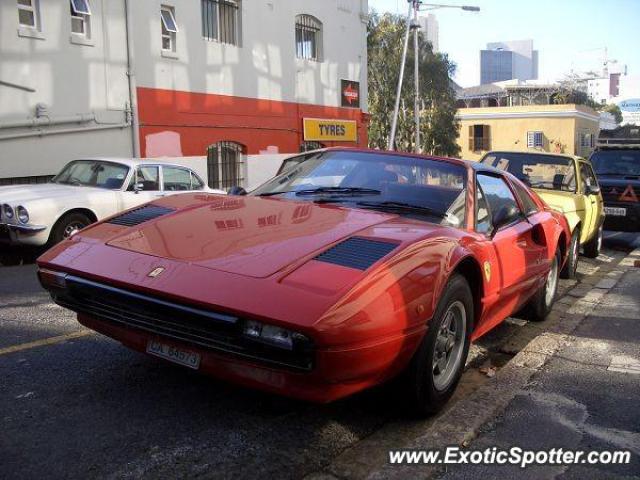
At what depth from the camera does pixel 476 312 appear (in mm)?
3965

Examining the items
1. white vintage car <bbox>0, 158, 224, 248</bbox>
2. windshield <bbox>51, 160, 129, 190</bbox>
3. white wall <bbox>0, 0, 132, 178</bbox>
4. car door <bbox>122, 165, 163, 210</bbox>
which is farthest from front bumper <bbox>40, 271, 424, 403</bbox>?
white wall <bbox>0, 0, 132, 178</bbox>

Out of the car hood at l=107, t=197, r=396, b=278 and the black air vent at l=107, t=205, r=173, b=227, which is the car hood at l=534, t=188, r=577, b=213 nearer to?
the car hood at l=107, t=197, r=396, b=278

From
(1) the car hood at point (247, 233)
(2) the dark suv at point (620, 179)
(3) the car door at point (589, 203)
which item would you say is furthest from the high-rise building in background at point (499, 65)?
(1) the car hood at point (247, 233)

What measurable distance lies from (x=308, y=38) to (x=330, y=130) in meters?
2.88

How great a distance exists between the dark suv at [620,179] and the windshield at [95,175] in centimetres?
851

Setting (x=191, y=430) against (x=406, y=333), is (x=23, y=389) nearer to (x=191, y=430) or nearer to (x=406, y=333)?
(x=191, y=430)

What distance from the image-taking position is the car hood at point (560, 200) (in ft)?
26.8

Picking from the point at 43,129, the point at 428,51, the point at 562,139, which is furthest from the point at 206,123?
the point at 562,139

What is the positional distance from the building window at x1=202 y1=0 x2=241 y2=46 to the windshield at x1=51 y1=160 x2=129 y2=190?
756cm

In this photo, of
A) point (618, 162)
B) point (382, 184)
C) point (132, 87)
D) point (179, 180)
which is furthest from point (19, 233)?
point (618, 162)

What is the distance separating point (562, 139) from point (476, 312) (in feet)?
150

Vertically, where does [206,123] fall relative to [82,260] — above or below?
above

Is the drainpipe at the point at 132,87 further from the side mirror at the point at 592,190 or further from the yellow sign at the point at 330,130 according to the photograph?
the side mirror at the point at 592,190

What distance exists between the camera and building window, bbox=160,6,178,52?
15.1 metres
